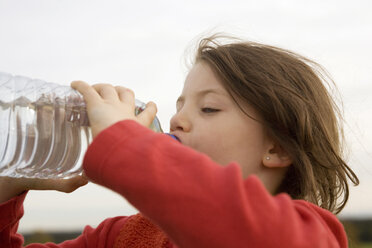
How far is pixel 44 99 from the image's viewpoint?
1.98m

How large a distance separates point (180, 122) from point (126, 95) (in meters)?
0.33

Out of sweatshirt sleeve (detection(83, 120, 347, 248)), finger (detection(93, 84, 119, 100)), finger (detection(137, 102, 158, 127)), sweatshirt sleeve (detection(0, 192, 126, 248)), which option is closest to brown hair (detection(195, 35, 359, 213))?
finger (detection(137, 102, 158, 127))

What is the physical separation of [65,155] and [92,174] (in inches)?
30.1

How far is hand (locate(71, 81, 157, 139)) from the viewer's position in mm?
1332

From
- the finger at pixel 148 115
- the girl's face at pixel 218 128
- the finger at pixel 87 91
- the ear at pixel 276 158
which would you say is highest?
the finger at pixel 87 91

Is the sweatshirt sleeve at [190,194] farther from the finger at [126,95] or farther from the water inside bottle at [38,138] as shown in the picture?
the water inside bottle at [38,138]

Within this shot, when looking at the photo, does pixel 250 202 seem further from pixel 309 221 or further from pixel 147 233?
pixel 147 233

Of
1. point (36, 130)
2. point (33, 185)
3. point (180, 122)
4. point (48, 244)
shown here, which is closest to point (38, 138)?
point (36, 130)

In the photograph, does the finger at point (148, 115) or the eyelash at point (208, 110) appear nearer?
the finger at point (148, 115)

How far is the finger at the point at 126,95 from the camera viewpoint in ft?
4.87

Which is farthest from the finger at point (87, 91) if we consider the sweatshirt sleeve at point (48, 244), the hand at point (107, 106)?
the sweatshirt sleeve at point (48, 244)

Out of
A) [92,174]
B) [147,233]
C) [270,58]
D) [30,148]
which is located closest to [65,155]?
[30,148]

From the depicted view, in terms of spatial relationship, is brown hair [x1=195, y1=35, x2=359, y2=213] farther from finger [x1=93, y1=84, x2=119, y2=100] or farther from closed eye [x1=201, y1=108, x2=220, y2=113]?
finger [x1=93, y1=84, x2=119, y2=100]

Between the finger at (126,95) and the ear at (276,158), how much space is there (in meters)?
0.61
